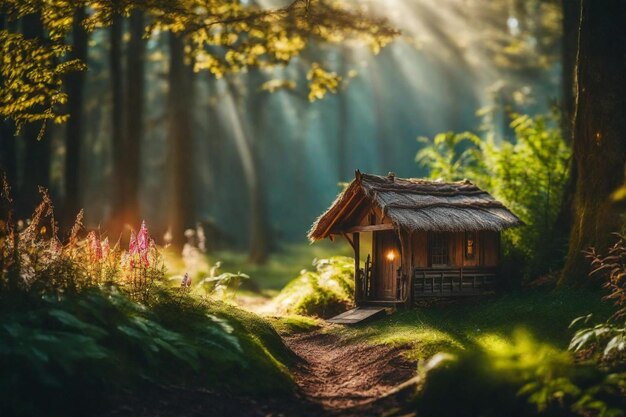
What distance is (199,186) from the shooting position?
151 feet

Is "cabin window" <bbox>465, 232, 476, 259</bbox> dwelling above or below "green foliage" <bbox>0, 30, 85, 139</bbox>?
below

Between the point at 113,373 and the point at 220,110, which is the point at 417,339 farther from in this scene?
the point at 220,110

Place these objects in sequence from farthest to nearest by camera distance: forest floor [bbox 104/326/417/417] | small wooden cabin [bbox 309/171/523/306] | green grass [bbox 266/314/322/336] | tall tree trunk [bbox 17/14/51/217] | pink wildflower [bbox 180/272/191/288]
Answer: tall tree trunk [bbox 17/14/51/217], small wooden cabin [bbox 309/171/523/306], green grass [bbox 266/314/322/336], pink wildflower [bbox 180/272/191/288], forest floor [bbox 104/326/417/417]

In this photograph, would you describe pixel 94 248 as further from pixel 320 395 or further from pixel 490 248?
pixel 490 248

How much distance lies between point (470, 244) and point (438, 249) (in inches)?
38.6

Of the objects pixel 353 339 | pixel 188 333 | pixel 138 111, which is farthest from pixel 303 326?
pixel 138 111

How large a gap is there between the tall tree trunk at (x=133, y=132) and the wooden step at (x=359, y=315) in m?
9.19

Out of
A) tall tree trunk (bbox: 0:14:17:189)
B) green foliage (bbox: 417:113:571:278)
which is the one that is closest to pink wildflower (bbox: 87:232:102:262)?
tall tree trunk (bbox: 0:14:17:189)

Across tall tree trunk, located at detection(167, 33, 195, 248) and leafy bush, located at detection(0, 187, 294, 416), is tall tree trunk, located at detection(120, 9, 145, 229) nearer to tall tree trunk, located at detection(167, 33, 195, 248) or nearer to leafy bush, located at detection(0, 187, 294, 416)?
tall tree trunk, located at detection(167, 33, 195, 248)

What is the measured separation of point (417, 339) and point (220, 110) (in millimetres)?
38041

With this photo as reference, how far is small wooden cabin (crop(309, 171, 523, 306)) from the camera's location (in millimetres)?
14805

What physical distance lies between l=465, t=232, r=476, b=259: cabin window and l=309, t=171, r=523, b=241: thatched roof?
0.77 m

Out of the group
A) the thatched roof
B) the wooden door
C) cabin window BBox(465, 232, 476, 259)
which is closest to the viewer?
the thatched roof

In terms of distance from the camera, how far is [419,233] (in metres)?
15.5
